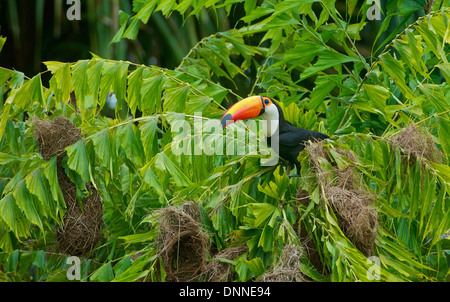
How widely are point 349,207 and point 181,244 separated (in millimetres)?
757

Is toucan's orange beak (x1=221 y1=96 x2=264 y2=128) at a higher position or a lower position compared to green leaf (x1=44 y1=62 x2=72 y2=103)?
lower

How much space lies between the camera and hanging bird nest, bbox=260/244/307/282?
2.43 meters

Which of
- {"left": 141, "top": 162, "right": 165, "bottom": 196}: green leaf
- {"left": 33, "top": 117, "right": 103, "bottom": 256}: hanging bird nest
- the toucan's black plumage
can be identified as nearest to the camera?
{"left": 141, "top": 162, "right": 165, "bottom": 196}: green leaf

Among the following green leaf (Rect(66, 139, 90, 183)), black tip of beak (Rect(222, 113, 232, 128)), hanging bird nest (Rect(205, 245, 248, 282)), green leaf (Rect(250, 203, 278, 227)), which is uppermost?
black tip of beak (Rect(222, 113, 232, 128))

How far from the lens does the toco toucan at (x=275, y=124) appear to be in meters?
3.33

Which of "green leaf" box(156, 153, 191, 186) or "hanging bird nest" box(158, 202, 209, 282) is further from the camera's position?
"green leaf" box(156, 153, 191, 186)

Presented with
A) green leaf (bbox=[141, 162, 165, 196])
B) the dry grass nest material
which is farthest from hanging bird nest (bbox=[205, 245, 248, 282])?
the dry grass nest material

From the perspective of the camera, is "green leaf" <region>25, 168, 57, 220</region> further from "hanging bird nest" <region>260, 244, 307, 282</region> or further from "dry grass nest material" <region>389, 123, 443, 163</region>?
"dry grass nest material" <region>389, 123, 443, 163</region>

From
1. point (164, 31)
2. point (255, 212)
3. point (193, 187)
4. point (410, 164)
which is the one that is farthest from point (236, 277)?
point (164, 31)

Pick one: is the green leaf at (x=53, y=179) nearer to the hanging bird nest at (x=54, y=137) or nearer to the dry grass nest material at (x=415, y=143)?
the hanging bird nest at (x=54, y=137)

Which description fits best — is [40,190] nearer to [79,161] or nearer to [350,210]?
[79,161]

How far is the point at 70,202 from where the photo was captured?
3.23m

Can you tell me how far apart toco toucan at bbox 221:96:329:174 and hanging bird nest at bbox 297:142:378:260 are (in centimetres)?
58
